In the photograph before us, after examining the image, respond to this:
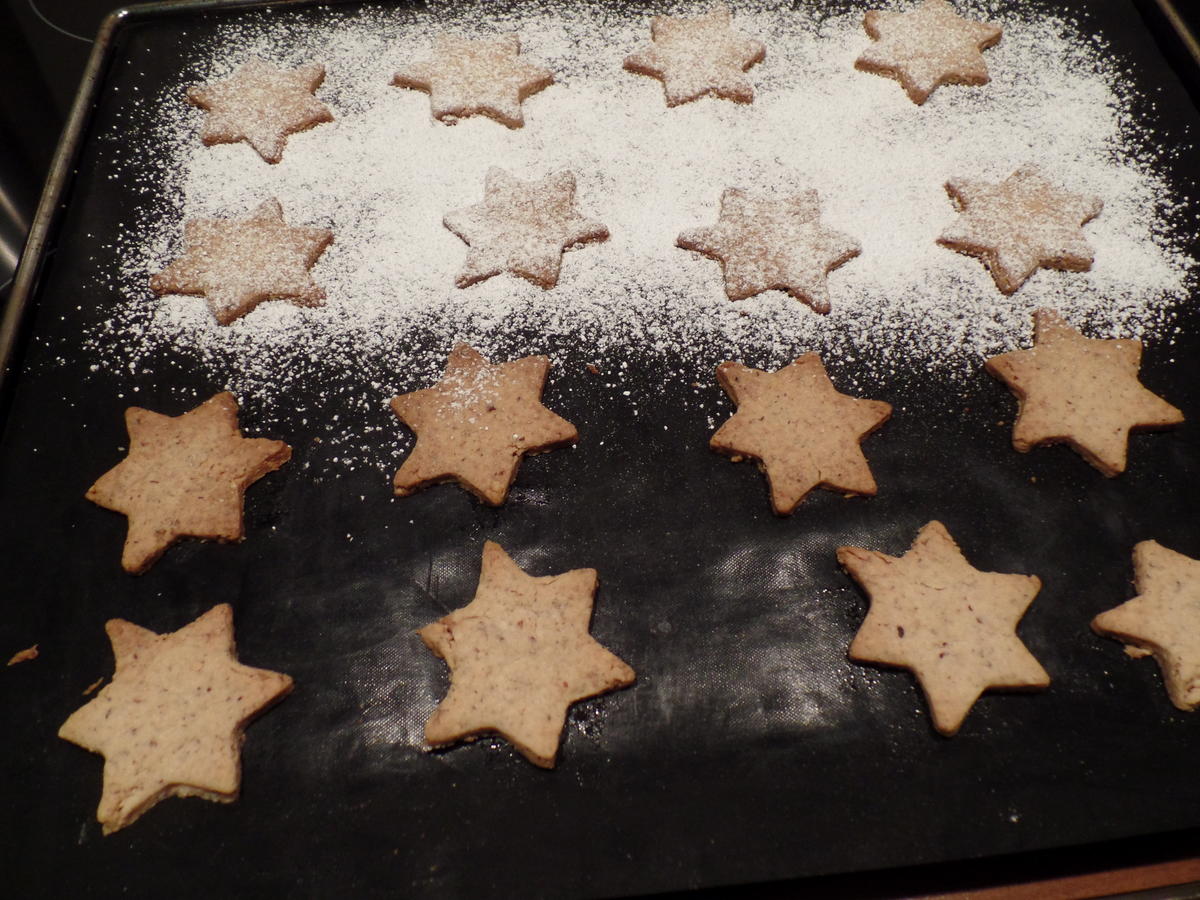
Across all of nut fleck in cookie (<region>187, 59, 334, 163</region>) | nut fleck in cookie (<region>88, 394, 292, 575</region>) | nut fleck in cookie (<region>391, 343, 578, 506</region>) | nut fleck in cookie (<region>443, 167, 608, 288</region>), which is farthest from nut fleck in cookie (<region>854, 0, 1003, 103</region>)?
nut fleck in cookie (<region>88, 394, 292, 575</region>)

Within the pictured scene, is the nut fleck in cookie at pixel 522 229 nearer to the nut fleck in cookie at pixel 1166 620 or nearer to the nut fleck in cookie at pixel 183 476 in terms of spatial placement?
the nut fleck in cookie at pixel 183 476

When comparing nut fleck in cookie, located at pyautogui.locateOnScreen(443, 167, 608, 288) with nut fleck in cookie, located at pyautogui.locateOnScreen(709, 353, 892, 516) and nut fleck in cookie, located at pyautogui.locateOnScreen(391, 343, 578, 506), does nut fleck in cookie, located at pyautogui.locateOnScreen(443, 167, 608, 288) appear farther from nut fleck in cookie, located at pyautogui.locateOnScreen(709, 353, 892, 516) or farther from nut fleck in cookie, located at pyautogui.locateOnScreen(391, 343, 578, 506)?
nut fleck in cookie, located at pyautogui.locateOnScreen(709, 353, 892, 516)

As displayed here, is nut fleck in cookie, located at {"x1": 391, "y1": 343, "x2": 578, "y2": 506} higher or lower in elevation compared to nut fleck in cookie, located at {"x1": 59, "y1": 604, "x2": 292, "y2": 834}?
higher

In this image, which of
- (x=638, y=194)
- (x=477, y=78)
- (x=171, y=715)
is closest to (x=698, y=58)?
(x=638, y=194)

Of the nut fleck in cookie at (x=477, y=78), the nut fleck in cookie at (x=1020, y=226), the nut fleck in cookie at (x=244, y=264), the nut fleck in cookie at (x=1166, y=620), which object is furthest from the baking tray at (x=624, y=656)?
the nut fleck in cookie at (x=477, y=78)

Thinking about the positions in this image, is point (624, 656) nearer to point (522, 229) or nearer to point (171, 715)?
point (171, 715)

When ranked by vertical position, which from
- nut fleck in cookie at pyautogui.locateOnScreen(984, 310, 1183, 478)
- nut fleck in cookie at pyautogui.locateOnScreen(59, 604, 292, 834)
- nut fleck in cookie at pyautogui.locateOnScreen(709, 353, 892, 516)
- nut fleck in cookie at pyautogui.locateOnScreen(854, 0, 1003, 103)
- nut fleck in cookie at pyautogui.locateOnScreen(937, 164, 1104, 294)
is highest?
nut fleck in cookie at pyautogui.locateOnScreen(854, 0, 1003, 103)

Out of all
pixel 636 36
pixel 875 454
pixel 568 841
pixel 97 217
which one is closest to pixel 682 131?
pixel 636 36

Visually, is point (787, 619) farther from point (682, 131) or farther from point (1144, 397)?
point (682, 131)
